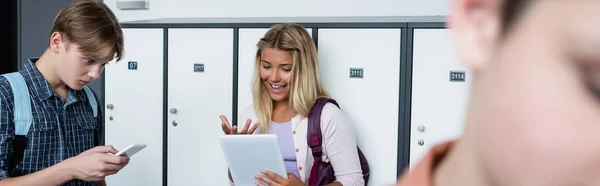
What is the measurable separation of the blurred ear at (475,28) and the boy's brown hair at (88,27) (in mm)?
1429

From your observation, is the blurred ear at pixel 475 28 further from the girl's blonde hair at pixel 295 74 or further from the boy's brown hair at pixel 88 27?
the girl's blonde hair at pixel 295 74

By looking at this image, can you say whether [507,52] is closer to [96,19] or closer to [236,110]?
[96,19]

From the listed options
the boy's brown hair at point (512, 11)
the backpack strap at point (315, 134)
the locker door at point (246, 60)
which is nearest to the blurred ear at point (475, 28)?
the boy's brown hair at point (512, 11)

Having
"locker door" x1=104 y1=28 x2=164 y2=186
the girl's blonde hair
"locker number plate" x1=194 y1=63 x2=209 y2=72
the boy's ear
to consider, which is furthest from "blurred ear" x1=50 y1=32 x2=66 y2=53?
"locker door" x1=104 y1=28 x2=164 y2=186

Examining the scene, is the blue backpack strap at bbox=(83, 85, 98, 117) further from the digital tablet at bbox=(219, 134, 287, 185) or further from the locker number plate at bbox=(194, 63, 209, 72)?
the locker number plate at bbox=(194, 63, 209, 72)

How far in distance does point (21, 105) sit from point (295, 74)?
115 centimetres

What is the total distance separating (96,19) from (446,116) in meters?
1.87

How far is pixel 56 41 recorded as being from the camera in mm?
1621

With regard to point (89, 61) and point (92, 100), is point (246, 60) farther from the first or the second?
point (89, 61)

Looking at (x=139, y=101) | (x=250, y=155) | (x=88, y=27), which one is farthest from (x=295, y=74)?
(x=139, y=101)

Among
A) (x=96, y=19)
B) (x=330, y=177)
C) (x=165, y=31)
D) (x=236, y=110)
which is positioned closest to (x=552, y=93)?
(x=96, y=19)

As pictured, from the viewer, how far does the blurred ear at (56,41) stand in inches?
63.6

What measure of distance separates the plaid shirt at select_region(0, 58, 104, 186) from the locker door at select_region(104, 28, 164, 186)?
1784mm

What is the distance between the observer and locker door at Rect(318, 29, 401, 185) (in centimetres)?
294
